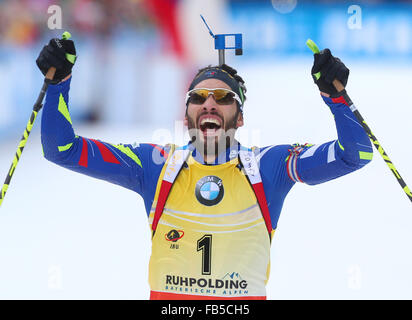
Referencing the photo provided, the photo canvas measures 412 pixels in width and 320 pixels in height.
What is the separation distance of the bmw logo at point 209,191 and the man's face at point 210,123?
189mm

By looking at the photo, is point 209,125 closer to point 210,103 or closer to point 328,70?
point 210,103

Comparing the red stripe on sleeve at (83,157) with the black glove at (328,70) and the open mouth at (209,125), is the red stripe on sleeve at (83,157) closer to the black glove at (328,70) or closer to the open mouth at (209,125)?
the open mouth at (209,125)

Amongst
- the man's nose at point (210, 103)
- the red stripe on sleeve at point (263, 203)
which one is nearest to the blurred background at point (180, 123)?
the man's nose at point (210, 103)

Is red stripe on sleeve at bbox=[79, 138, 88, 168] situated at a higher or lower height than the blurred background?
lower

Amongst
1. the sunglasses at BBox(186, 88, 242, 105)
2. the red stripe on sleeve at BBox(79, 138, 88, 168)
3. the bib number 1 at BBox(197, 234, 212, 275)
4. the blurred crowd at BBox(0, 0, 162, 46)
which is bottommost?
the bib number 1 at BBox(197, 234, 212, 275)

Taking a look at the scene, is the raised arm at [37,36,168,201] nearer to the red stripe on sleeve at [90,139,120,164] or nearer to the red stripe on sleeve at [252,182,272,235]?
the red stripe on sleeve at [90,139,120,164]

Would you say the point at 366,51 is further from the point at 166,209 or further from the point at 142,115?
the point at 166,209

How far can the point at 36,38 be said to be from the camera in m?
9.17

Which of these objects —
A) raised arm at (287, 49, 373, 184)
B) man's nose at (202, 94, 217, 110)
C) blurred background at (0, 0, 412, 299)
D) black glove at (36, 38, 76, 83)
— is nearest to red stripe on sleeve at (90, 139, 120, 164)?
black glove at (36, 38, 76, 83)

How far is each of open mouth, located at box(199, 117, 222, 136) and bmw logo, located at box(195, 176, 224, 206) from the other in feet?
0.80

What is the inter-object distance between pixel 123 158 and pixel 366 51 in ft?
33.5

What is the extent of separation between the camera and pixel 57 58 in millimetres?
2842

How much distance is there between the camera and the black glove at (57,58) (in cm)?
284

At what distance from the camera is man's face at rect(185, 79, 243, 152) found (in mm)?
3064
